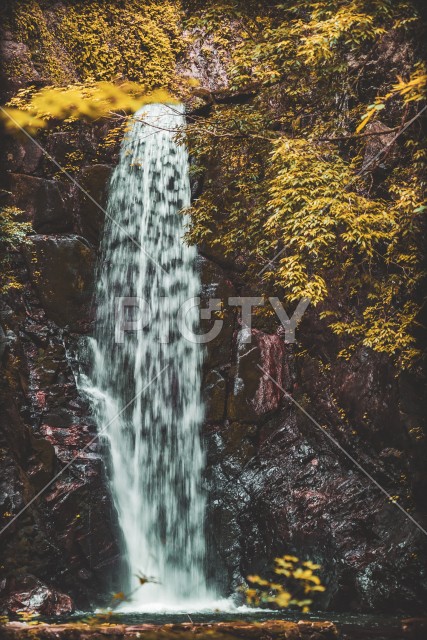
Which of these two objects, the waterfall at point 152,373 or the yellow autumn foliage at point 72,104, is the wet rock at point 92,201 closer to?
the waterfall at point 152,373

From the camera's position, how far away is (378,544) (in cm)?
617

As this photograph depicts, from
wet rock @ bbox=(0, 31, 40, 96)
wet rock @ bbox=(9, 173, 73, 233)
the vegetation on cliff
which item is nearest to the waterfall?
wet rock @ bbox=(9, 173, 73, 233)

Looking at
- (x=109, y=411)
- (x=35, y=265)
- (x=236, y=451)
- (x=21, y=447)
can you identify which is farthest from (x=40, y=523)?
(x=35, y=265)

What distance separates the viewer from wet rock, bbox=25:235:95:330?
344 inches

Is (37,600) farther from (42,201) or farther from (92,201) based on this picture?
(92,201)

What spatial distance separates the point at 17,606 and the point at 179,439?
3280 mm

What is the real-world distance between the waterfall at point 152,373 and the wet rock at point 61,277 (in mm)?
301

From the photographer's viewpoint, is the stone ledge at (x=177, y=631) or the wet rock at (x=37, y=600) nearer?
the stone ledge at (x=177, y=631)

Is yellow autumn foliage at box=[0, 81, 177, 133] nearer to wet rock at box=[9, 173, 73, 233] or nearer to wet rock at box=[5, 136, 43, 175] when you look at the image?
wet rock at box=[5, 136, 43, 175]

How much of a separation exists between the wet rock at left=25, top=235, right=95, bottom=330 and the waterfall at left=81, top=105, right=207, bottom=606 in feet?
0.99

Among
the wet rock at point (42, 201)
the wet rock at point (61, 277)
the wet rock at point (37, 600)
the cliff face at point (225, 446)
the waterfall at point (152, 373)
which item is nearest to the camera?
the wet rock at point (37, 600)

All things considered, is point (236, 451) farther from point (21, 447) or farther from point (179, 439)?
point (21, 447)

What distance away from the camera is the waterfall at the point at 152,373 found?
7.38 meters

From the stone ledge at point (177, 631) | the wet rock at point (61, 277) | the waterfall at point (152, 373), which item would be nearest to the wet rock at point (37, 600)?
the waterfall at point (152, 373)
